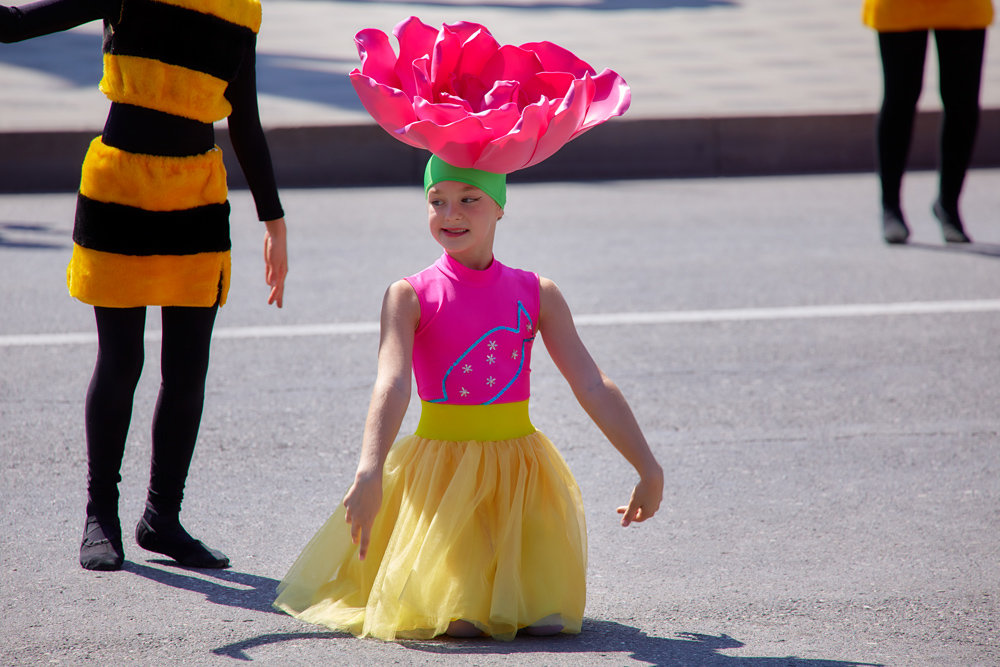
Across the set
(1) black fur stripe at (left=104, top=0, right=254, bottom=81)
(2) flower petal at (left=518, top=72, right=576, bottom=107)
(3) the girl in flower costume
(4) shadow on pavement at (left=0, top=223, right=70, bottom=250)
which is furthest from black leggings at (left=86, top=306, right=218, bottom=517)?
(4) shadow on pavement at (left=0, top=223, right=70, bottom=250)

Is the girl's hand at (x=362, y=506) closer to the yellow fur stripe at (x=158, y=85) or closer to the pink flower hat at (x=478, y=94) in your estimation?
the pink flower hat at (x=478, y=94)

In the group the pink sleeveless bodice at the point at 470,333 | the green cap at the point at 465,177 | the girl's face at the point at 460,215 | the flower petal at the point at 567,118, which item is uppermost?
the flower petal at the point at 567,118

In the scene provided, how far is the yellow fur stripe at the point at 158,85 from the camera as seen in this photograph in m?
3.11

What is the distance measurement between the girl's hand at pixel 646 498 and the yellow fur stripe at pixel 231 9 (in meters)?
1.50

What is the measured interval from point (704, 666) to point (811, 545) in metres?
0.84

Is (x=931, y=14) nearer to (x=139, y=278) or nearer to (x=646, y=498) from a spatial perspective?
(x=646, y=498)

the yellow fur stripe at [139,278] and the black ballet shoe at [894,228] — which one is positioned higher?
the yellow fur stripe at [139,278]

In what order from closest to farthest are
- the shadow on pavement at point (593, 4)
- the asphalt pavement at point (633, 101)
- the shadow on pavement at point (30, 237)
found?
the shadow on pavement at point (30, 237)
the asphalt pavement at point (633, 101)
the shadow on pavement at point (593, 4)

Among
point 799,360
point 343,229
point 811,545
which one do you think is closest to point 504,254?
point 343,229

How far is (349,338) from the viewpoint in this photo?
553 centimetres

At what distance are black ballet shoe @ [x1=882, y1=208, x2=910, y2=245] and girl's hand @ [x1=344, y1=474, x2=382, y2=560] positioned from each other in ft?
17.4

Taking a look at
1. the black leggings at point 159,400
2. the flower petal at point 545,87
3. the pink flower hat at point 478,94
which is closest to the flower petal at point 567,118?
the pink flower hat at point 478,94

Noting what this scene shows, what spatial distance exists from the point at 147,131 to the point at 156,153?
6 cm

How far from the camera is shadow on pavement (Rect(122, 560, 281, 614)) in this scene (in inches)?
122
